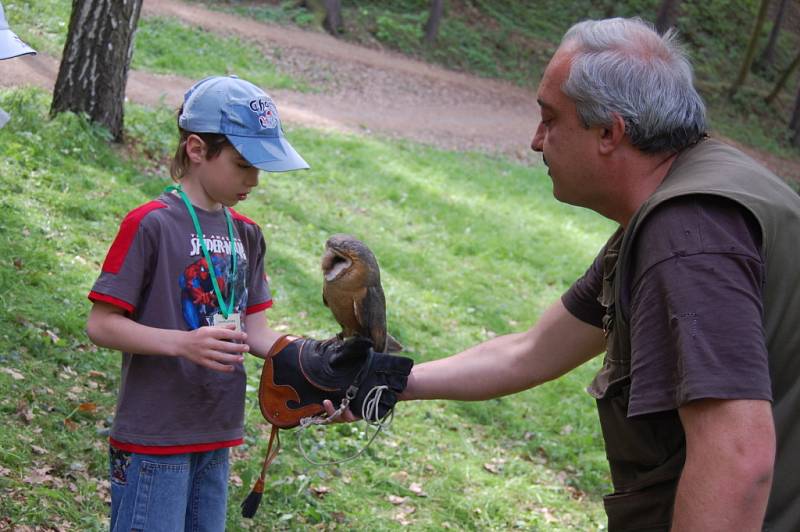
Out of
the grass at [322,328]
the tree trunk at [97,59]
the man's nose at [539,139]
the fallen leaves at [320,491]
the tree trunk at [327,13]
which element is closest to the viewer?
the man's nose at [539,139]

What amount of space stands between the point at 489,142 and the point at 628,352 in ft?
54.3

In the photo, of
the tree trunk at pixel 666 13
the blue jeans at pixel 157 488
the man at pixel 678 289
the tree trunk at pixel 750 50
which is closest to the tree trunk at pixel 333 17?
the tree trunk at pixel 666 13

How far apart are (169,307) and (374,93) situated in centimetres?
1694

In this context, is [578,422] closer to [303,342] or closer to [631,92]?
[303,342]

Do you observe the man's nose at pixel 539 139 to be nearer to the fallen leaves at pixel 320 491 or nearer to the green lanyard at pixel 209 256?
the green lanyard at pixel 209 256

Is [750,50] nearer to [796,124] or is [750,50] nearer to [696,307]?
[796,124]

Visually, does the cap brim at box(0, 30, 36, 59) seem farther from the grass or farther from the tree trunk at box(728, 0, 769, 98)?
the tree trunk at box(728, 0, 769, 98)

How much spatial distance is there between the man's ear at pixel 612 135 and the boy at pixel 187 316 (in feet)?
3.92

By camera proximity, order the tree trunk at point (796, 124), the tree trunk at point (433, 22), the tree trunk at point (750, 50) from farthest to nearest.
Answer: the tree trunk at point (750, 50)
the tree trunk at point (796, 124)
the tree trunk at point (433, 22)

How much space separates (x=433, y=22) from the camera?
26.3 m

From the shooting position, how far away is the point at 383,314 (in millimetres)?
3123

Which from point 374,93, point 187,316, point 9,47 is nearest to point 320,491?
point 187,316

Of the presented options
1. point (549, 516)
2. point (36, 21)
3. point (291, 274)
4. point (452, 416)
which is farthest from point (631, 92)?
point (36, 21)

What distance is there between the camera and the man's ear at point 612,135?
2447 millimetres
